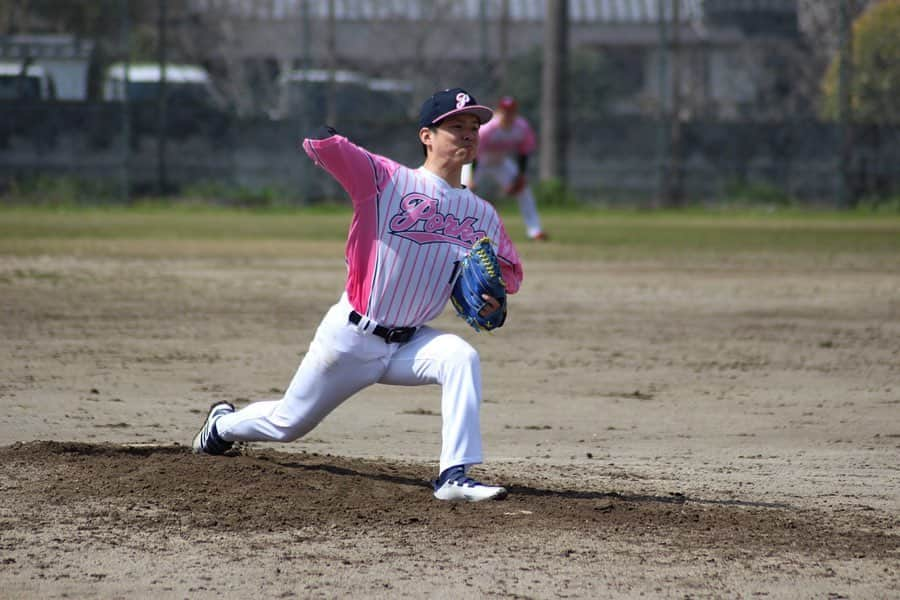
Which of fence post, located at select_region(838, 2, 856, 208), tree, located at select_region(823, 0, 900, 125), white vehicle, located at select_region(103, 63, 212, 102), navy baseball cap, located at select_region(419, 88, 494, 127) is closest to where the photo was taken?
navy baseball cap, located at select_region(419, 88, 494, 127)

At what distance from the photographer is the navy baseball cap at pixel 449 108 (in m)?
4.71

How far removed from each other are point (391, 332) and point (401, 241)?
33cm

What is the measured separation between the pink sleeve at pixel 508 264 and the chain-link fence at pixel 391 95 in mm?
17505

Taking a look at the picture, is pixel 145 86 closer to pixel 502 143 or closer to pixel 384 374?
pixel 502 143

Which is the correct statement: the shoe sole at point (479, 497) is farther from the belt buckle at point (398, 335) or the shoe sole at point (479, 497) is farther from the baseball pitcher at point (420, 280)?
the belt buckle at point (398, 335)

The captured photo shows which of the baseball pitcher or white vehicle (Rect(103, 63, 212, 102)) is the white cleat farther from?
white vehicle (Rect(103, 63, 212, 102))

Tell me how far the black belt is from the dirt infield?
22.7 inches

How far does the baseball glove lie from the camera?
184 inches

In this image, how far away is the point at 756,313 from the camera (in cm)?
1075

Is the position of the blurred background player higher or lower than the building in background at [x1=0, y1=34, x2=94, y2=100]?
lower

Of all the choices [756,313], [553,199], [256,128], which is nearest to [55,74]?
[256,128]

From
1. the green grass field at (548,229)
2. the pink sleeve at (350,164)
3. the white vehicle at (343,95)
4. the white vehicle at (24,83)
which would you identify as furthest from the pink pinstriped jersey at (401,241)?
the white vehicle at (343,95)

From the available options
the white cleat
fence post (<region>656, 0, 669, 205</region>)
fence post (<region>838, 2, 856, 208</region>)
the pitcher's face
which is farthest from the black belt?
fence post (<region>838, 2, 856, 208</region>)

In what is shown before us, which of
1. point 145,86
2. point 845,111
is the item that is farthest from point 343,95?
point 845,111
